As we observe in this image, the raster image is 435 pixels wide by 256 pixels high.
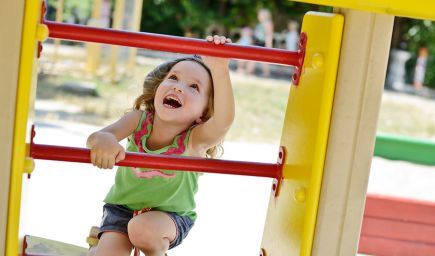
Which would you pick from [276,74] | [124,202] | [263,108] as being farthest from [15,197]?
[276,74]

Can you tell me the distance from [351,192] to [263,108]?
800 cm

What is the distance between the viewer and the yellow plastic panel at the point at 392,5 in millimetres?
1750

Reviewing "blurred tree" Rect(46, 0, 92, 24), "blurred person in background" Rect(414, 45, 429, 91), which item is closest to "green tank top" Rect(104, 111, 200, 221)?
"blurred person in background" Rect(414, 45, 429, 91)

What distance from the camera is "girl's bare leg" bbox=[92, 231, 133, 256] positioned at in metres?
2.45

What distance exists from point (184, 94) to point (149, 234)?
415mm

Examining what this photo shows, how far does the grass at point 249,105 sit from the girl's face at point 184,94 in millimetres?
4630

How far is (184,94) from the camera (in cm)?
250

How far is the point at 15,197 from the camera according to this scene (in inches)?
76.2

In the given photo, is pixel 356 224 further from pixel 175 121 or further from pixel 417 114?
pixel 417 114

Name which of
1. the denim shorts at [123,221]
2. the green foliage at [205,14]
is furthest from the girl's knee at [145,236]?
the green foliage at [205,14]

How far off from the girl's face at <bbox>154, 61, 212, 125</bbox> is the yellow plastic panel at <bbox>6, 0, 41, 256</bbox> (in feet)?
1.96

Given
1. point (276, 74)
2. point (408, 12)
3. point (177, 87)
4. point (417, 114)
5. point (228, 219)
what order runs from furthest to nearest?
point (276, 74) < point (417, 114) < point (228, 219) < point (177, 87) < point (408, 12)

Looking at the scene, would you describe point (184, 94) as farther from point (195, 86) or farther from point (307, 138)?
point (307, 138)

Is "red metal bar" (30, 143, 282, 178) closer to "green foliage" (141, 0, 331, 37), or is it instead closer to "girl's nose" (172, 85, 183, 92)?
"girl's nose" (172, 85, 183, 92)
